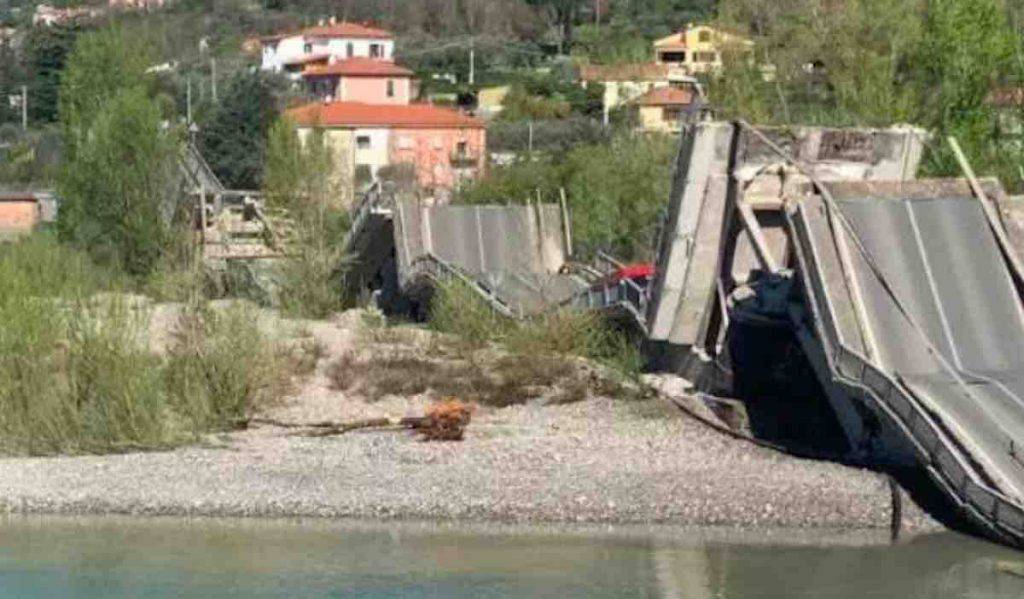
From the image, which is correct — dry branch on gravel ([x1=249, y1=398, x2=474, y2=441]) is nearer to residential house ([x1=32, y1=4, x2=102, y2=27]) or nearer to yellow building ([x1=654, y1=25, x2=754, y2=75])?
yellow building ([x1=654, y1=25, x2=754, y2=75])

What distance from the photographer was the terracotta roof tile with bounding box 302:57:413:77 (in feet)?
310

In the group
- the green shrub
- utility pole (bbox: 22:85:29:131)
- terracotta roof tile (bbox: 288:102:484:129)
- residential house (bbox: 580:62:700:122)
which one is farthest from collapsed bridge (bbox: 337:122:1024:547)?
utility pole (bbox: 22:85:29:131)

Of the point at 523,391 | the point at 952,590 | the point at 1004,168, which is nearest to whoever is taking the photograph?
the point at 952,590

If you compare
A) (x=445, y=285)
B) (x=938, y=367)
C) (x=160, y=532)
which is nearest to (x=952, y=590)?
(x=938, y=367)

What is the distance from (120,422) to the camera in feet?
87.5

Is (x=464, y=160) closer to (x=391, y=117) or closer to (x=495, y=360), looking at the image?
(x=391, y=117)

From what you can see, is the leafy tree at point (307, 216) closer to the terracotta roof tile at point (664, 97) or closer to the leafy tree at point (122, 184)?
the leafy tree at point (122, 184)

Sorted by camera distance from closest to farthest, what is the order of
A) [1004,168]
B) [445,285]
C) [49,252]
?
1. [49,252]
2. [445,285]
3. [1004,168]

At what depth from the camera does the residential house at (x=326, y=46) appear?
351ft

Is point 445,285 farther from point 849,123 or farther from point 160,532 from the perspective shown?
point 160,532

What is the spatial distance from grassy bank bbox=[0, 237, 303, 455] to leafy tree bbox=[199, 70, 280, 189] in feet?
151

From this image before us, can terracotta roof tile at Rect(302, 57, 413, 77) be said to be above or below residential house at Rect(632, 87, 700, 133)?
above

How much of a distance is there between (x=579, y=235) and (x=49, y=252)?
13782 millimetres

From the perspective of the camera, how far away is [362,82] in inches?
3730
